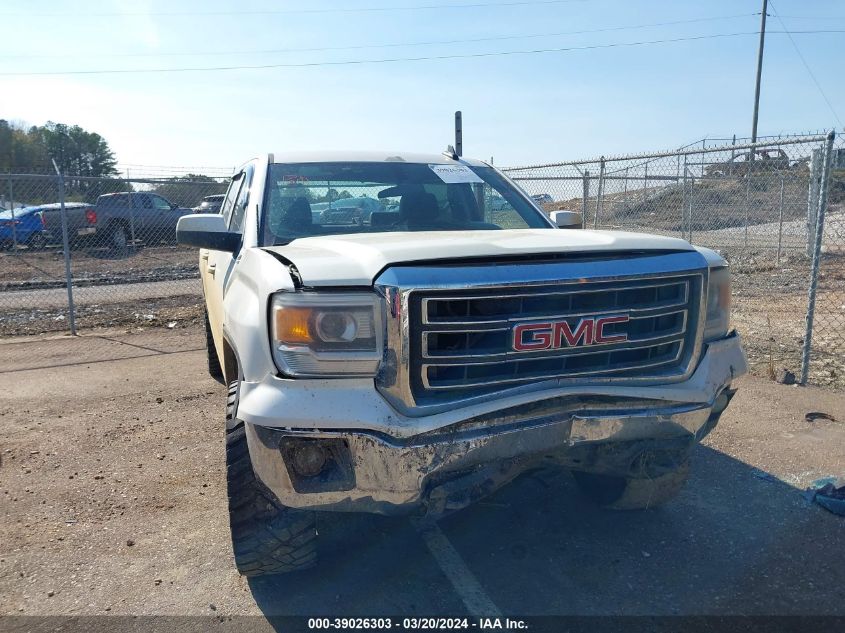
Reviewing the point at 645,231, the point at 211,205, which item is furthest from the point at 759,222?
the point at 211,205

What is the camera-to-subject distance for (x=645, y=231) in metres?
13.0

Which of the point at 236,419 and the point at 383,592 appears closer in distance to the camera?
the point at 236,419

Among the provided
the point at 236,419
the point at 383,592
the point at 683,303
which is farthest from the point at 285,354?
the point at 683,303

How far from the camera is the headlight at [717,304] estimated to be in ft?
10.1

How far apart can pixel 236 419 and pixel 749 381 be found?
474 cm

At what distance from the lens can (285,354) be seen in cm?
245

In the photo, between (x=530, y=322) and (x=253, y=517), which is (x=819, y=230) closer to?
(x=530, y=322)

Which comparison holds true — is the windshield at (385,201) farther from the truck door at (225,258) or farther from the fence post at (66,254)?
the fence post at (66,254)

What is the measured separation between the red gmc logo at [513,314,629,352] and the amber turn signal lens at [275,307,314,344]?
2.38 feet

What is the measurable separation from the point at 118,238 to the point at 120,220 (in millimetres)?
462

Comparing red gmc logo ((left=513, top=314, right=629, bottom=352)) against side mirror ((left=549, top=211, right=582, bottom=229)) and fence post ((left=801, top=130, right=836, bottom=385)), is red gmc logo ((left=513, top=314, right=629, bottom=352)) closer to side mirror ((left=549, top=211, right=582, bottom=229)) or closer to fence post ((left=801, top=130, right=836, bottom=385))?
side mirror ((left=549, top=211, right=582, bottom=229))

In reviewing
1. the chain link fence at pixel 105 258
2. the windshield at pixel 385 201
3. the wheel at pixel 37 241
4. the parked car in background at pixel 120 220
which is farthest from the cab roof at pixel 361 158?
the wheel at pixel 37 241

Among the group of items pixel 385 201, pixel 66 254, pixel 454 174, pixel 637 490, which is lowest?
pixel 637 490

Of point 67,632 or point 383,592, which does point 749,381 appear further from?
point 67,632
